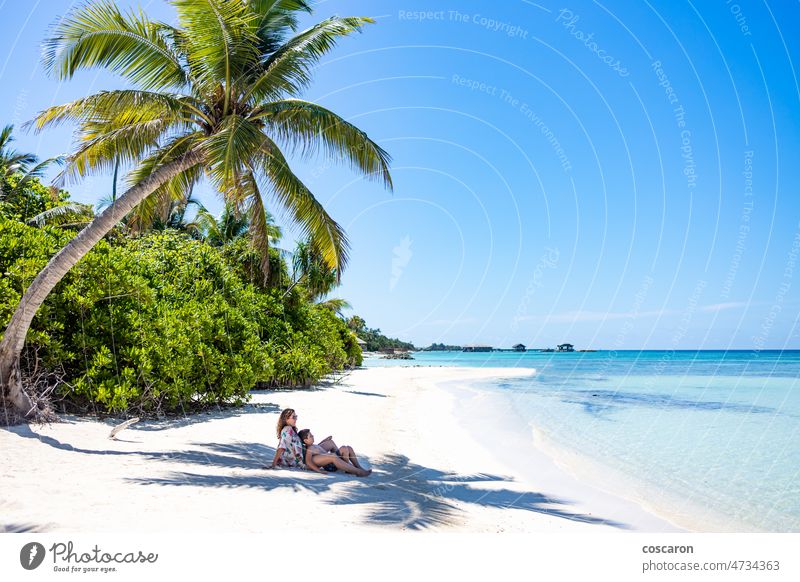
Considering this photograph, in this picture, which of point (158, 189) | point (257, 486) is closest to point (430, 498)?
point (257, 486)

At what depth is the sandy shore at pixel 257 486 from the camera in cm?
409

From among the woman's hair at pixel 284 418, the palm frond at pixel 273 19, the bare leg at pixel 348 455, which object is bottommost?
the bare leg at pixel 348 455

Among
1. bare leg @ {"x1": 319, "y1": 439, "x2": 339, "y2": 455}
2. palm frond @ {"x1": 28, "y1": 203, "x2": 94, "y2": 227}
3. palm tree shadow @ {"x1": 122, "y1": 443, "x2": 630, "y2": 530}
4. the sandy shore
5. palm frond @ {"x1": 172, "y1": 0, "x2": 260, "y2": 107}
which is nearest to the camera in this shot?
the sandy shore

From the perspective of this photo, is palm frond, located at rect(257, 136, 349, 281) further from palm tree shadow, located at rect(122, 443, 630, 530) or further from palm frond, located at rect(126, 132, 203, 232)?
palm tree shadow, located at rect(122, 443, 630, 530)

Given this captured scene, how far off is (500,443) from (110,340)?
8316mm

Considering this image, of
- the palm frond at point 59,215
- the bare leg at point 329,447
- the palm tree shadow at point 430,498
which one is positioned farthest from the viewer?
the palm frond at point 59,215

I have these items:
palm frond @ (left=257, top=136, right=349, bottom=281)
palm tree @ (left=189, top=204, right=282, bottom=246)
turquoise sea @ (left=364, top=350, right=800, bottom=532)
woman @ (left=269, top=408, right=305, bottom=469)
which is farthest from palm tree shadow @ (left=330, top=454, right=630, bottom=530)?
palm tree @ (left=189, top=204, right=282, bottom=246)

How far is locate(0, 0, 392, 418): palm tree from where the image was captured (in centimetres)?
679

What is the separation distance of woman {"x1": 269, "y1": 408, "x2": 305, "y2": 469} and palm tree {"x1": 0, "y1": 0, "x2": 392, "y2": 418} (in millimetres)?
3466

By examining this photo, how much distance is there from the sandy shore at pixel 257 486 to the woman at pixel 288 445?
286 mm

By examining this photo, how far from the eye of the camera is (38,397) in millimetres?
7301

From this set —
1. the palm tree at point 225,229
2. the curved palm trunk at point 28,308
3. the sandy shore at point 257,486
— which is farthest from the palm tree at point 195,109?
the palm tree at point 225,229

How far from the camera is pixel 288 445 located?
6473 mm

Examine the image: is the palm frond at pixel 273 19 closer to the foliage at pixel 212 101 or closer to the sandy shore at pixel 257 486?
the foliage at pixel 212 101
